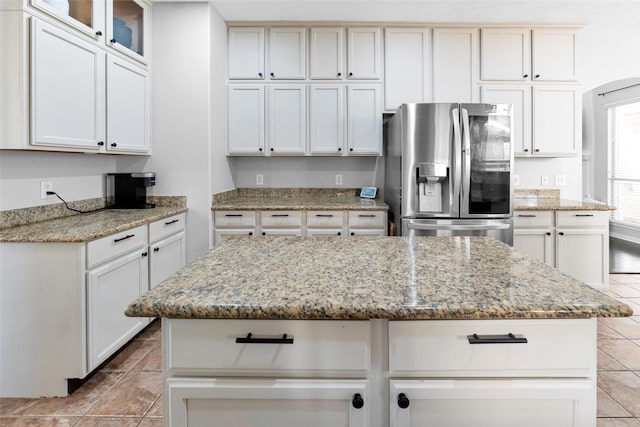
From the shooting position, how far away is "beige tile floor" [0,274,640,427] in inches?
77.1

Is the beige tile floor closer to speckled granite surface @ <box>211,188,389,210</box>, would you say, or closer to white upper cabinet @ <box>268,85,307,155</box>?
speckled granite surface @ <box>211,188,389,210</box>

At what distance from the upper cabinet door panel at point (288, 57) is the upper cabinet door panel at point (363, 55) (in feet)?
1.51

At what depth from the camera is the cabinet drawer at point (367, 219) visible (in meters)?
3.58

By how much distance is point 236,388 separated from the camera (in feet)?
3.25

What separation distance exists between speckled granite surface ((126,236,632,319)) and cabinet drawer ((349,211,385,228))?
196 cm

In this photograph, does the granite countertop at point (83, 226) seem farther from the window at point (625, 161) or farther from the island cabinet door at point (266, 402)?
the window at point (625, 161)

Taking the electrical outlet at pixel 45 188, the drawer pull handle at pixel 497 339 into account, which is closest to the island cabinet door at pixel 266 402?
the drawer pull handle at pixel 497 339

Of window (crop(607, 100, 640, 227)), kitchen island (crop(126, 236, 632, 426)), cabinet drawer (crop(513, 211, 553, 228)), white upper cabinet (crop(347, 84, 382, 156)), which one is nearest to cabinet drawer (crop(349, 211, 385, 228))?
white upper cabinet (crop(347, 84, 382, 156))

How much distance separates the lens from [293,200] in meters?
4.09

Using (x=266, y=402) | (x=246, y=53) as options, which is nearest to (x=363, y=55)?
(x=246, y=53)

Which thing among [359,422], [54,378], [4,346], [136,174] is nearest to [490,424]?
[359,422]

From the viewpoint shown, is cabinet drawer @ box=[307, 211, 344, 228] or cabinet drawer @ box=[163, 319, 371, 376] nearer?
cabinet drawer @ box=[163, 319, 371, 376]

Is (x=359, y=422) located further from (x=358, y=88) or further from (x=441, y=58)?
(x=441, y=58)

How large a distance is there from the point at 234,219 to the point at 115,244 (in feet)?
4.18
